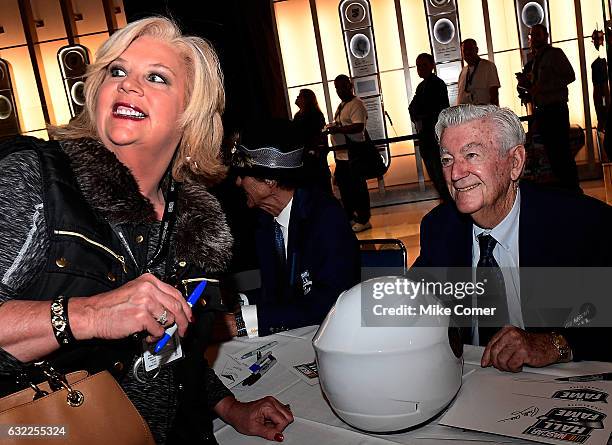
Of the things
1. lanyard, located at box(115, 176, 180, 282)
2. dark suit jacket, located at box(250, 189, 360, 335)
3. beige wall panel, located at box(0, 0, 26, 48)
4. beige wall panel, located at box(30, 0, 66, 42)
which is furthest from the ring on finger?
beige wall panel, located at box(0, 0, 26, 48)

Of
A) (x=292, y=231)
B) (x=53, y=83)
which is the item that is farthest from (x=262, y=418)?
(x=53, y=83)

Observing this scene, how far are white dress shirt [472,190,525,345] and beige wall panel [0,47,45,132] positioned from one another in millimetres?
8876

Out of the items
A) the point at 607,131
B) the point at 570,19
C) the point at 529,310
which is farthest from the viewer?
the point at 570,19

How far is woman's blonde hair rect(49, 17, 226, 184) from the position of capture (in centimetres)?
159

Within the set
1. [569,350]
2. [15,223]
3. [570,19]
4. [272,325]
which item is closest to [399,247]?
[272,325]

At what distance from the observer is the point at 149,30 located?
165cm

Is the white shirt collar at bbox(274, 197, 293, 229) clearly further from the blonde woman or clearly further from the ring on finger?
the ring on finger

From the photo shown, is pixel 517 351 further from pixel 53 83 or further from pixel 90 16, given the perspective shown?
pixel 53 83

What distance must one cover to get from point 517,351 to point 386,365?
0.49 m

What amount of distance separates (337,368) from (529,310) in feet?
3.15

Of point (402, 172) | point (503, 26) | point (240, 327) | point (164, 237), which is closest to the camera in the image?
point (164, 237)

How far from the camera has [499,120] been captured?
2.00m

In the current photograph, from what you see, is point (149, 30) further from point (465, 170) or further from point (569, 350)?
point (569, 350)

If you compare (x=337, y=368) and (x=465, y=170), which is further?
(x=465, y=170)
